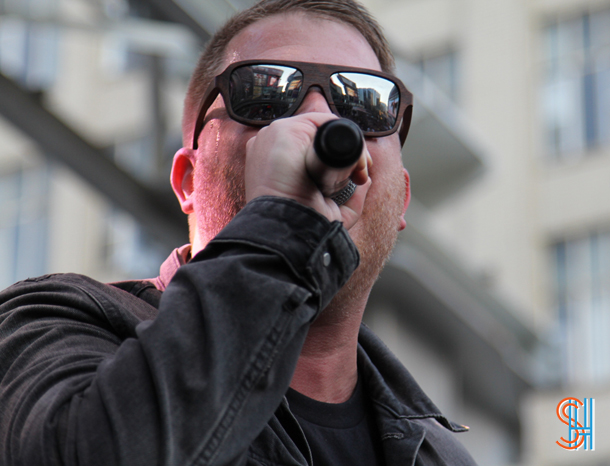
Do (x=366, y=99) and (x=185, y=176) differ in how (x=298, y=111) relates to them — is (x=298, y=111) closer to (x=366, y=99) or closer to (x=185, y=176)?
(x=366, y=99)

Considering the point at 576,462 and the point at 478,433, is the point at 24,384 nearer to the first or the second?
the point at 478,433

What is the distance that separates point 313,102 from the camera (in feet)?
5.69

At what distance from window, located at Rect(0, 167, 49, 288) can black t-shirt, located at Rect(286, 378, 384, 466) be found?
54.4 feet

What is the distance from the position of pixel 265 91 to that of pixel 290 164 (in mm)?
453

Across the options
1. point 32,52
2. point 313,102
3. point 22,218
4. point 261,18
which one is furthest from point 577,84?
point 313,102

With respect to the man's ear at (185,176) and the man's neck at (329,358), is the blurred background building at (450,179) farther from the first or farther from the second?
the man's neck at (329,358)

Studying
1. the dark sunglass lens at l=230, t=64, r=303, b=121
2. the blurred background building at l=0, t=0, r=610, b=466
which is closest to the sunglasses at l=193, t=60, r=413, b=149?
the dark sunglass lens at l=230, t=64, r=303, b=121

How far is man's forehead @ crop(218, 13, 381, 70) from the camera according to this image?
1946mm

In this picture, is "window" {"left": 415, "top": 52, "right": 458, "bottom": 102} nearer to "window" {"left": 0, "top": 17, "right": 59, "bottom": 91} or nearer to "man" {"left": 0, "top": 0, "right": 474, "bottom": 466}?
"window" {"left": 0, "top": 17, "right": 59, "bottom": 91}

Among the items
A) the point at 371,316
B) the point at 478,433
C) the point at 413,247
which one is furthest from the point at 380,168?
the point at 478,433

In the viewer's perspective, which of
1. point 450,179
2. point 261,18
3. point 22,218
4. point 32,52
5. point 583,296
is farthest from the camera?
point 32,52

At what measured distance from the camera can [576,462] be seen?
1234cm

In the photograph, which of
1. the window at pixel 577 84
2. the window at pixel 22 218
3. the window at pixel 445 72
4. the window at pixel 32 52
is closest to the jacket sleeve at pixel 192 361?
the window at pixel 577 84

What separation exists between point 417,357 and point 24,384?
812 cm
